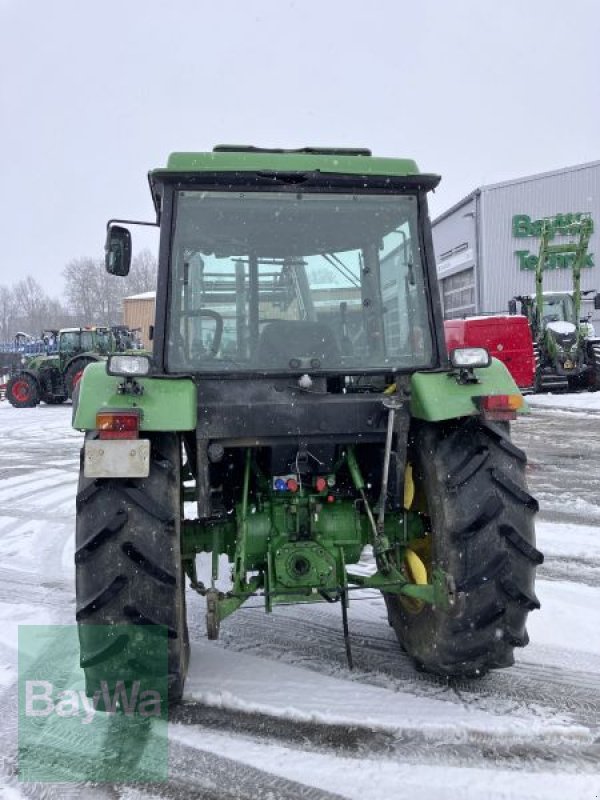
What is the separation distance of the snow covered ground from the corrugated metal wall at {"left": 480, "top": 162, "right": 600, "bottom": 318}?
25118 mm

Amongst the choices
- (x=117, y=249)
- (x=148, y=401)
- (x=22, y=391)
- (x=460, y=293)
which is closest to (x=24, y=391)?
(x=22, y=391)

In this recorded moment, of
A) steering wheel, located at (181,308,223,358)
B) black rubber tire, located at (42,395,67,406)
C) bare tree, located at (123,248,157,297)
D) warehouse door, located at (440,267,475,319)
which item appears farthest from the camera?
bare tree, located at (123,248,157,297)

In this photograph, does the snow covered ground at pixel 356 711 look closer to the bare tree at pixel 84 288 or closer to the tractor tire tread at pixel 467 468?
the tractor tire tread at pixel 467 468

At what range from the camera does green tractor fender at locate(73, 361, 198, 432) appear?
3.02m

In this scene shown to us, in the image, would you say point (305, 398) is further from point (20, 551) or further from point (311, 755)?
point (20, 551)

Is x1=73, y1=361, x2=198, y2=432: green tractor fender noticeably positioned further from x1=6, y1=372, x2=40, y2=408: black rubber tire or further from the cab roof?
x1=6, y1=372, x2=40, y2=408: black rubber tire

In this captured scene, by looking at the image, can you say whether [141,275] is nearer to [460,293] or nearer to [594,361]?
[460,293]

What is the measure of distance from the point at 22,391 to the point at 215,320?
18.5 meters

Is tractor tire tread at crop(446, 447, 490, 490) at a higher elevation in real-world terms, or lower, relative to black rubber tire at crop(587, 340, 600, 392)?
lower

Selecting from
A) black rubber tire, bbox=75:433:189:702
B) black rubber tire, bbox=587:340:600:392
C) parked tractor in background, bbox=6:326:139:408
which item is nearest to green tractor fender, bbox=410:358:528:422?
black rubber tire, bbox=75:433:189:702

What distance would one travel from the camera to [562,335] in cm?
1739

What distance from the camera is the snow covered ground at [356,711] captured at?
266 cm

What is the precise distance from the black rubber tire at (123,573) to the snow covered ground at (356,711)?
1.17 feet

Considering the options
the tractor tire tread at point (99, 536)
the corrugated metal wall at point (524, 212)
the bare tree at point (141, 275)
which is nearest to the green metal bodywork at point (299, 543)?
the tractor tire tread at point (99, 536)
